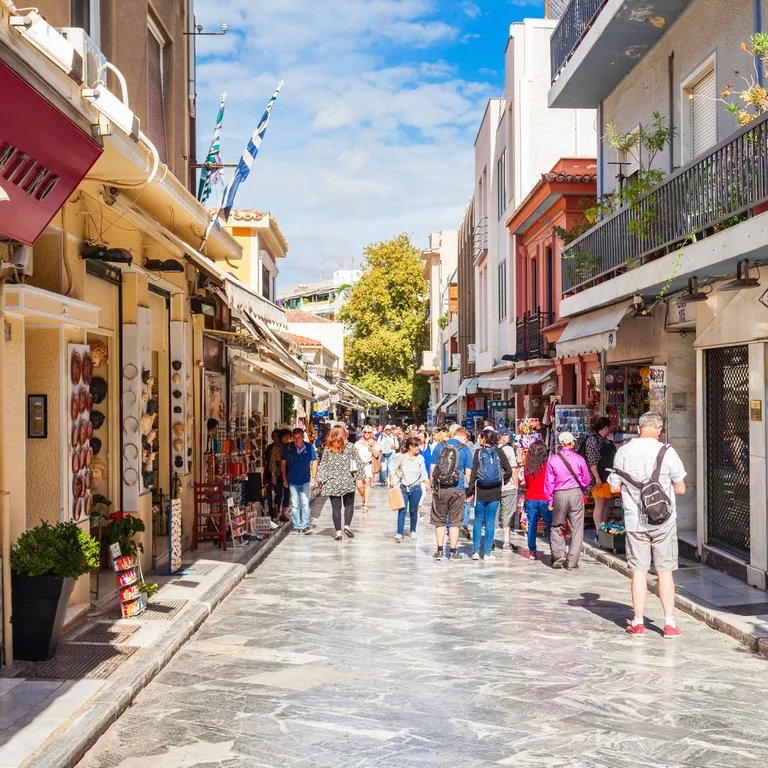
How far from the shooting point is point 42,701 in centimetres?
641

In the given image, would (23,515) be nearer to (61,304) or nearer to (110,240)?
(61,304)

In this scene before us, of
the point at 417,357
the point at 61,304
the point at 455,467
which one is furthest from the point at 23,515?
the point at 417,357

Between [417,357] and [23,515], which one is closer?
[23,515]

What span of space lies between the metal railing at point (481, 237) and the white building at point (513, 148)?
2.63 feet

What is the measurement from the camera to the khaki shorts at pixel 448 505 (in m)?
13.6

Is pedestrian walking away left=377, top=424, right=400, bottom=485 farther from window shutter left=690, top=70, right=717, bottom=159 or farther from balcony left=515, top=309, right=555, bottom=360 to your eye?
window shutter left=690, top=70, right=717, bottom=159

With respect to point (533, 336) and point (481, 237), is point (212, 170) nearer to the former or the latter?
point (533, 336)

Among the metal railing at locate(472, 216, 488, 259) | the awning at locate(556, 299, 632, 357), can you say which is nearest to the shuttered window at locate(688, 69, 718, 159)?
the awning at locate(556, 299, 632, 357)

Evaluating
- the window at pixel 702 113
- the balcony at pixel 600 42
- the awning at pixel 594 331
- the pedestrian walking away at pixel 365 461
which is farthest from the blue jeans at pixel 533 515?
the pedestrian walking away at pixel 365 461

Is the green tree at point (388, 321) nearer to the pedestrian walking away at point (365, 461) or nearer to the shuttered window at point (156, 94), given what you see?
the pedestrian walking away at point (365, 461)

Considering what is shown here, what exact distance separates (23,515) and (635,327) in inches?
402

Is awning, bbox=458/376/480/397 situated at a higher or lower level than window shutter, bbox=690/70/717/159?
lower

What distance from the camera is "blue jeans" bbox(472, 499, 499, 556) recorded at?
13578 mm

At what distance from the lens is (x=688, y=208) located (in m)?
11.6
